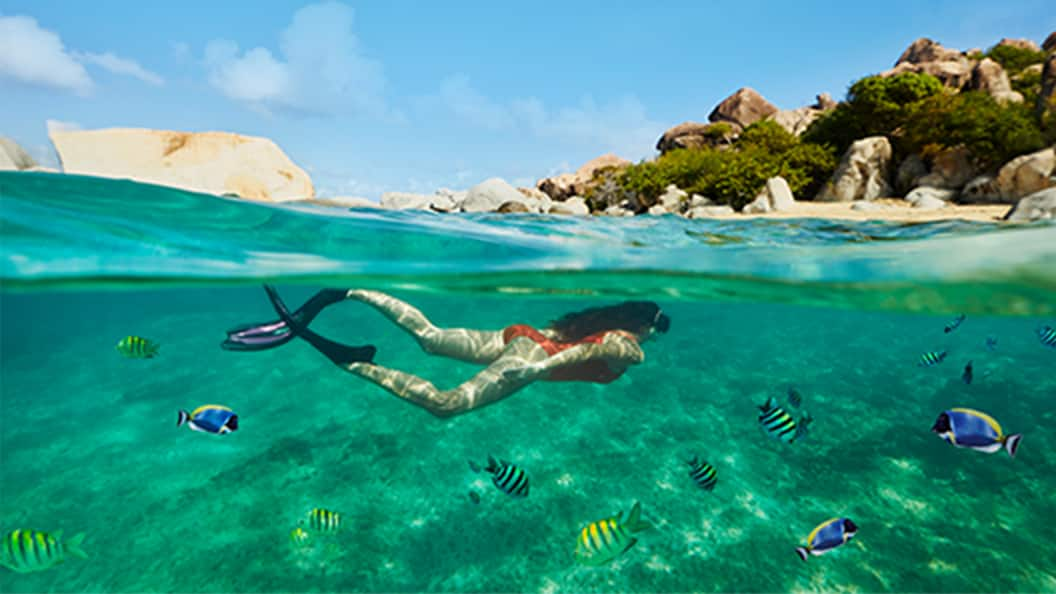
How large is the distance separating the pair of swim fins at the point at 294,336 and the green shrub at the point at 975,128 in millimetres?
24102

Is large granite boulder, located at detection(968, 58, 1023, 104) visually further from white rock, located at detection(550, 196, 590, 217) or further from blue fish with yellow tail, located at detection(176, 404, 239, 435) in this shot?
blue fish with yellow tail, located at detection(176, 404, 239, 435)

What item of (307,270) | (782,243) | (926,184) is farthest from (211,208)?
(926,184)

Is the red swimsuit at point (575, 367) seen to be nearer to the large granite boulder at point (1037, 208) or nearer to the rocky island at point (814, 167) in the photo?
the rocky island at point (814, 167)

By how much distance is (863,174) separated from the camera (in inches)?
780

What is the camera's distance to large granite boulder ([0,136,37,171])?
22.6ft

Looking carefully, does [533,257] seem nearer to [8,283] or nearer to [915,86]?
[8,283]

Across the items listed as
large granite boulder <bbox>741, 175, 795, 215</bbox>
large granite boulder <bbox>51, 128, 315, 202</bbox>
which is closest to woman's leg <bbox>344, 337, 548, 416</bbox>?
large granite boulder <bbox>51, 128, 315, 202</bbox>

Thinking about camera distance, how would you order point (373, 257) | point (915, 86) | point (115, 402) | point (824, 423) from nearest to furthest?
point (373, 257)
point (824, 423)
point (115, 402)
point (915, 86)

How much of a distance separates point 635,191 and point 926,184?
1200cm

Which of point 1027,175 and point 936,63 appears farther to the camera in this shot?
point 936,63

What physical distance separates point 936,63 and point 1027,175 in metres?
30.0

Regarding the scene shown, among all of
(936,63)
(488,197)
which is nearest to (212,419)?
(488,197)

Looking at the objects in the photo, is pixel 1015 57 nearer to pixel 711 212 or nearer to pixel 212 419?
pixel 711 212

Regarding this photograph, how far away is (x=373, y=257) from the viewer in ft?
28.1
